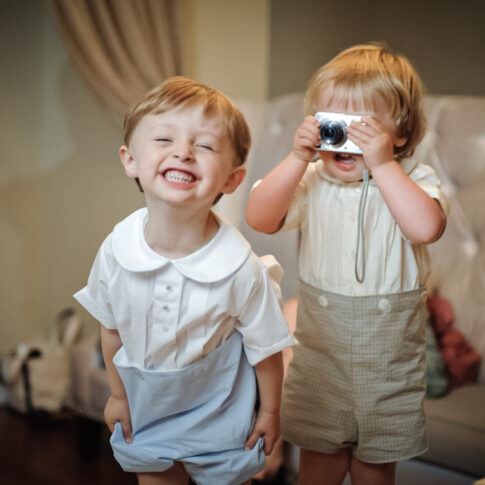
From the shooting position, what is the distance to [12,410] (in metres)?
1.93

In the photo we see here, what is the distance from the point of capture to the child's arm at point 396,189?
29.9 inches

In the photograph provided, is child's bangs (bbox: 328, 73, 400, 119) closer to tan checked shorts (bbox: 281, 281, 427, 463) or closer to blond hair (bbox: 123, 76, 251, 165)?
blond hair (bbox: 123, 76, 251, 165)

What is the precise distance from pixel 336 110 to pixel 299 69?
1.33 m

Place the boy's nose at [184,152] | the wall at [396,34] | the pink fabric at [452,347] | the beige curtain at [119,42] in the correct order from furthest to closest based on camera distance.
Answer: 1. the wall at [396,34]
2. the beige curtain at [119,42]
3. the pink fabric at [452,347]
4. the boy's nose at [184,152]

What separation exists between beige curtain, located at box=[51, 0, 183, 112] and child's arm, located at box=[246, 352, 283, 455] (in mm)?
1111

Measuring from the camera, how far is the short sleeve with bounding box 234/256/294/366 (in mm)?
744

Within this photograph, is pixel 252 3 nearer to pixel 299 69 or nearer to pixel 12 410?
pixel 299 69

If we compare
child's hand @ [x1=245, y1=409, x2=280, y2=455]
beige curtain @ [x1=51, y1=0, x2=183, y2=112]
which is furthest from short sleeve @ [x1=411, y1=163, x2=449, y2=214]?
beige curtain @ [x1=51, y1=0, x2=183, y2=112]

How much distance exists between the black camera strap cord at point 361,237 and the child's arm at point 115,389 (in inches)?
14.0

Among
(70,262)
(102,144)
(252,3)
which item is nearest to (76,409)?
(70,262)

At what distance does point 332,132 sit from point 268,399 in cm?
37

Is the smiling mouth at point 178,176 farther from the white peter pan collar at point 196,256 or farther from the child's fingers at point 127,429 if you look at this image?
the child's fingers at point 127,429

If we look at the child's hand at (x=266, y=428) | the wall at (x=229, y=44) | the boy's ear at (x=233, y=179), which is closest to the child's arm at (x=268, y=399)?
the child's hand at (x=266, y=428)

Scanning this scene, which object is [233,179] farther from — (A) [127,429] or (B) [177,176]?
(A) [127,429]
